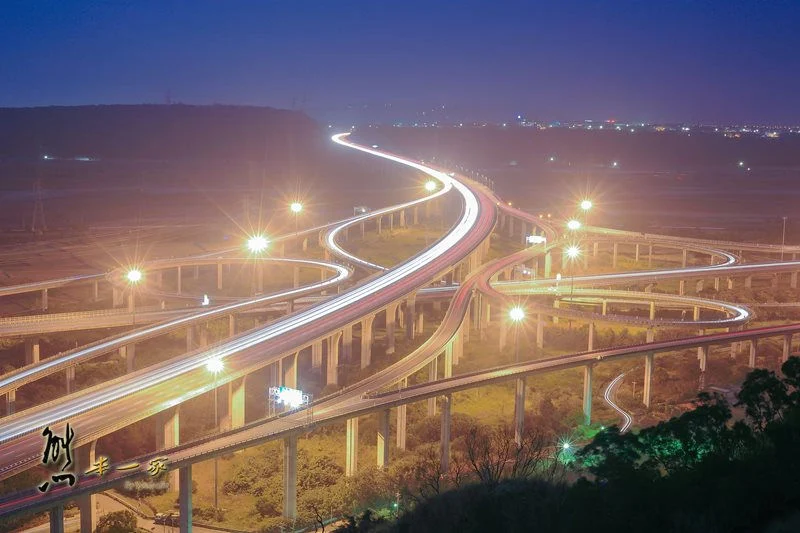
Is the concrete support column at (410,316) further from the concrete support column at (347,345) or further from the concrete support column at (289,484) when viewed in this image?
the concrete support column at (289,484)

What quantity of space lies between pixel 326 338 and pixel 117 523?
17.6m

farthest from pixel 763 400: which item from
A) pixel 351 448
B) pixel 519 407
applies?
pixel 351 448

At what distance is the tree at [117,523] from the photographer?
2531 centimetres

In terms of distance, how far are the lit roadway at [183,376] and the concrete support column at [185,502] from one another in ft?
10.1

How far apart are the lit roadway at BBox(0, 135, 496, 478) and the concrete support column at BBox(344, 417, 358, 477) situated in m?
5.02

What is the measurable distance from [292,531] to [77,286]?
4124 cm

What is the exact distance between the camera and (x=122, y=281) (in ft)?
183

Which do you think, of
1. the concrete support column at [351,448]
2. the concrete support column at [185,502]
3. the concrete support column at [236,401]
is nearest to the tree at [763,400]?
the concrete support column at [351,448]

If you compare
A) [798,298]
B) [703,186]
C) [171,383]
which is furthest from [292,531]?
[703,186]

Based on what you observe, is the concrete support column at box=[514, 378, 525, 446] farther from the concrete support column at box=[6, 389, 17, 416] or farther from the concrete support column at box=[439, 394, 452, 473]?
the concrete support column at box=[6, 389, 17, 416]

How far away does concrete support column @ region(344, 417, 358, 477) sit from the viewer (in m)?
31.1

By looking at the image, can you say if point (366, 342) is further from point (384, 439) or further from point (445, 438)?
point (384, 439)

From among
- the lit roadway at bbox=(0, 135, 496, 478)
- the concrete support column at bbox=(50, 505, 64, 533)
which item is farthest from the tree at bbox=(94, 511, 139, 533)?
the concrete support column at bbox=(50, 505, 64, 533)

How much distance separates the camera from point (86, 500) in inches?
931
